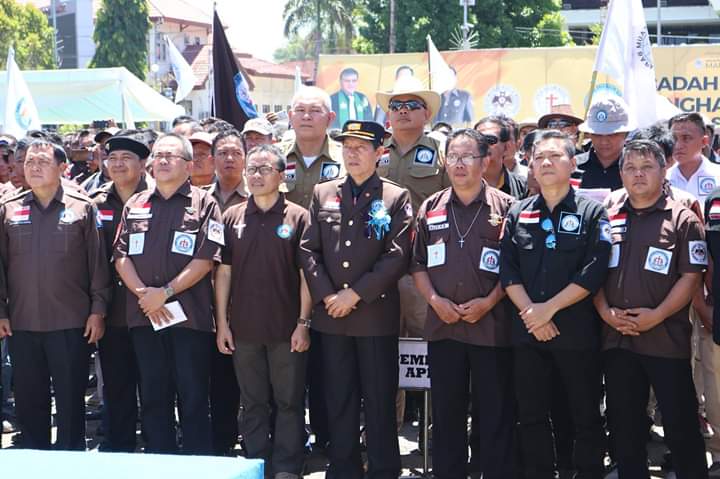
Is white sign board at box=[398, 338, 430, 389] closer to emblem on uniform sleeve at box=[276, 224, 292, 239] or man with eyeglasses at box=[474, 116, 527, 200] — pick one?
emblem on uniform sleeve at box=[276, 224, 292, 239]

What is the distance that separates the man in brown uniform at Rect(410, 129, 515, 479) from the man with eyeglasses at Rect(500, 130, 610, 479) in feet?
0.39

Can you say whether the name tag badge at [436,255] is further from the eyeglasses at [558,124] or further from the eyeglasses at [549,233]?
the eyeglasses at [558,124]

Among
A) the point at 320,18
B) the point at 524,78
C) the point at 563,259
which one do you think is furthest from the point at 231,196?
the point at 320,18

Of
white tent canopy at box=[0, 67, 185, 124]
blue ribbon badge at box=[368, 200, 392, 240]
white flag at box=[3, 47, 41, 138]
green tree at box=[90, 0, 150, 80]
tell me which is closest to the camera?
blue ribbon badge at box=[368, 200, 392, 240]

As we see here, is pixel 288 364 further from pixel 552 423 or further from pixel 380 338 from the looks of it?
pixel 552 423

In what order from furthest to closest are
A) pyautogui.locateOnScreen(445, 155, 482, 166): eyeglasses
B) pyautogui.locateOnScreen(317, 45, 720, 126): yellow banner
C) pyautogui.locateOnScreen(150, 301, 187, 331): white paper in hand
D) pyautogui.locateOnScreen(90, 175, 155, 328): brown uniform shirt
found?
pyautogui.locateOnScreen(317, 45, 720, 126): yellow banner < pyautogui.locateOnScreen(90, 175, 155, 328): brown uniform shirt < pyautogui.locateOnScreen(150, 301, 187, 331): white paper in hand < pyautogui.locateOnScreen(445, 155, 482, 166): eyeglasses

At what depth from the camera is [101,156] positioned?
25.5 ft

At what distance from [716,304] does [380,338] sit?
188cm

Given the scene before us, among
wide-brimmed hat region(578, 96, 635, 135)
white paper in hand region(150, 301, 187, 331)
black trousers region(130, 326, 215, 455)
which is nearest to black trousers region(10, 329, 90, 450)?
black trousers region(130, 326, 215, 455)

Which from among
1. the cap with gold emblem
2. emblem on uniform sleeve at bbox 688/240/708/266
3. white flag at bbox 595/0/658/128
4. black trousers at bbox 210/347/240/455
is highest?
white flag at bbox 595/0/658/128

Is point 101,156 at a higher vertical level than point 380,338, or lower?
higher

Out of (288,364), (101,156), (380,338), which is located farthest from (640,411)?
(101,156)

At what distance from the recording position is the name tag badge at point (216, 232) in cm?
561

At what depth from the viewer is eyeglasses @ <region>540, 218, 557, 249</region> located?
200 inches
